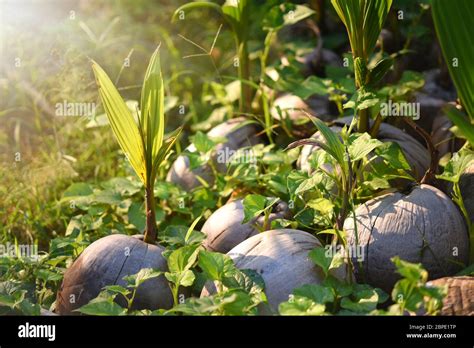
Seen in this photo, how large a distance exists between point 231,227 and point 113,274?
351 millimetres

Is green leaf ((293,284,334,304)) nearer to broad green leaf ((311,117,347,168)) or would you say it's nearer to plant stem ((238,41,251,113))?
broad green leaf ((311,117,347,168))

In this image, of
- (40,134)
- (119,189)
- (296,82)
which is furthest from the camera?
(40,134)

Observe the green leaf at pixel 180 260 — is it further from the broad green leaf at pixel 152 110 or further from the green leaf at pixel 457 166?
the green leaf at pixel 457 166

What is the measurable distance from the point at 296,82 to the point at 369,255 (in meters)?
0.87

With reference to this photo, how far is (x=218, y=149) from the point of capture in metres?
2.41

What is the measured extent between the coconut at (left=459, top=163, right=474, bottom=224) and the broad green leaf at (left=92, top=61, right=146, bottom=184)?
83cm

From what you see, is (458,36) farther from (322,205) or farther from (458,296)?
(458,296)

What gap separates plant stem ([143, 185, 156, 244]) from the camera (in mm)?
1901

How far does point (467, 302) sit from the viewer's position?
5.41 feet

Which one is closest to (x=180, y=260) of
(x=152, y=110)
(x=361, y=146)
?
(x=152, y=110)

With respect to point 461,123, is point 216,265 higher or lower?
lower

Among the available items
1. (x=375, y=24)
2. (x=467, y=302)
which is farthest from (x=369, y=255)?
(x=375, y=24)
